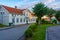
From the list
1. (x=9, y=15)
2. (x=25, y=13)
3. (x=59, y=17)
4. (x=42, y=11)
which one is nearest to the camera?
(x=9, y=15)

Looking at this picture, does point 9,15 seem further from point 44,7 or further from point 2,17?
point 44,7

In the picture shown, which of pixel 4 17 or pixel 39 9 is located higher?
pixel 39 9

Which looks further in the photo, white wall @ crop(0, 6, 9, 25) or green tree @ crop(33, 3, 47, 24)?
green tree @ crop(33, 3, 47, 24)

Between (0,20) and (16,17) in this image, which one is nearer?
(0,20)

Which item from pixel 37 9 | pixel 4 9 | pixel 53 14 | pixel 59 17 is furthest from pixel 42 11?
pixel 53 14

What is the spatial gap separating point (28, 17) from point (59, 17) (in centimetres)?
1968

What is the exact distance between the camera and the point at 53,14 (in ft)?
313

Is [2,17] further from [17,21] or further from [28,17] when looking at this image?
[28,17]

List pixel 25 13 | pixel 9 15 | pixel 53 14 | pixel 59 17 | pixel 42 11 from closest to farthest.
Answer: pixel 9 15, pixel 42 11, pixel 25 13, pixel 59 17, pixel 53 14

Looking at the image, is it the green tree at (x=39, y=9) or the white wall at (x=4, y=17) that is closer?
the white wall at (x=4, y=17)

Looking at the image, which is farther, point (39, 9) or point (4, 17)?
point (39, 9)

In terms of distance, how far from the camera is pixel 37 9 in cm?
6425

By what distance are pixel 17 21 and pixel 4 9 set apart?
28.0ft

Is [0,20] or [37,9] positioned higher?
[37,9]
